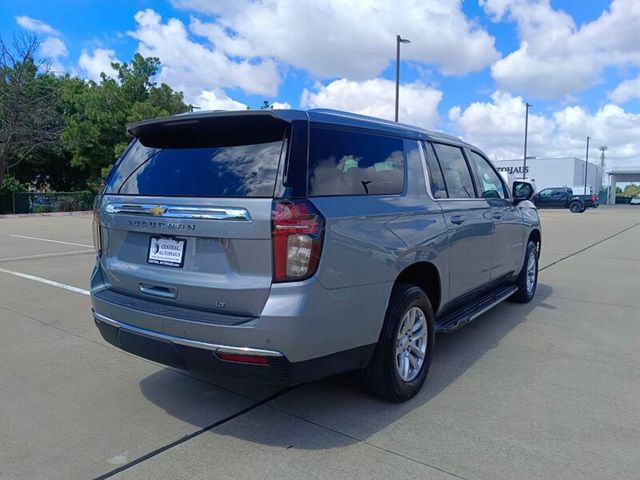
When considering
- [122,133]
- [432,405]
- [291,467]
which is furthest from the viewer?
[122,133]

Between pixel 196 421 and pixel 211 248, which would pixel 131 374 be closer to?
pixel 196 421

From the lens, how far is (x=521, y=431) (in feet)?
10.8

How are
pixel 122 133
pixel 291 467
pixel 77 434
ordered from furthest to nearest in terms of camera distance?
pixel 122 133, pixel 77 434, pixel 291 467

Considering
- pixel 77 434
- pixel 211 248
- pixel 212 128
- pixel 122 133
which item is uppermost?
pixel 122 133

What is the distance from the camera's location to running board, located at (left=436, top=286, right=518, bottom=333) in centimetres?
429

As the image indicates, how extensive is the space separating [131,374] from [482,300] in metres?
3.34

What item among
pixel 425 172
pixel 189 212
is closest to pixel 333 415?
pixel 189 212

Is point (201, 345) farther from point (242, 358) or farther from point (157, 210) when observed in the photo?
point (157, 210)

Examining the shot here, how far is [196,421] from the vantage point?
3.42 meters

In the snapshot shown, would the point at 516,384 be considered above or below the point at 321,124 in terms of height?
below

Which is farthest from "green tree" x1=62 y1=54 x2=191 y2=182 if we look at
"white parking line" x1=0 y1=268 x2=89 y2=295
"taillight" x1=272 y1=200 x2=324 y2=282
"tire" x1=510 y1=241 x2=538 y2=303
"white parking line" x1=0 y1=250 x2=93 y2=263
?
"taillight" x1=272 y1=200 x2=324 y2=282

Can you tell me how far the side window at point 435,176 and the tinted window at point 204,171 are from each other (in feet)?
5.30

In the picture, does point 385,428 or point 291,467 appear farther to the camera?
point 385,428

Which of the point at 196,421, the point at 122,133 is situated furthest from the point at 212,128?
the point at 122,133
